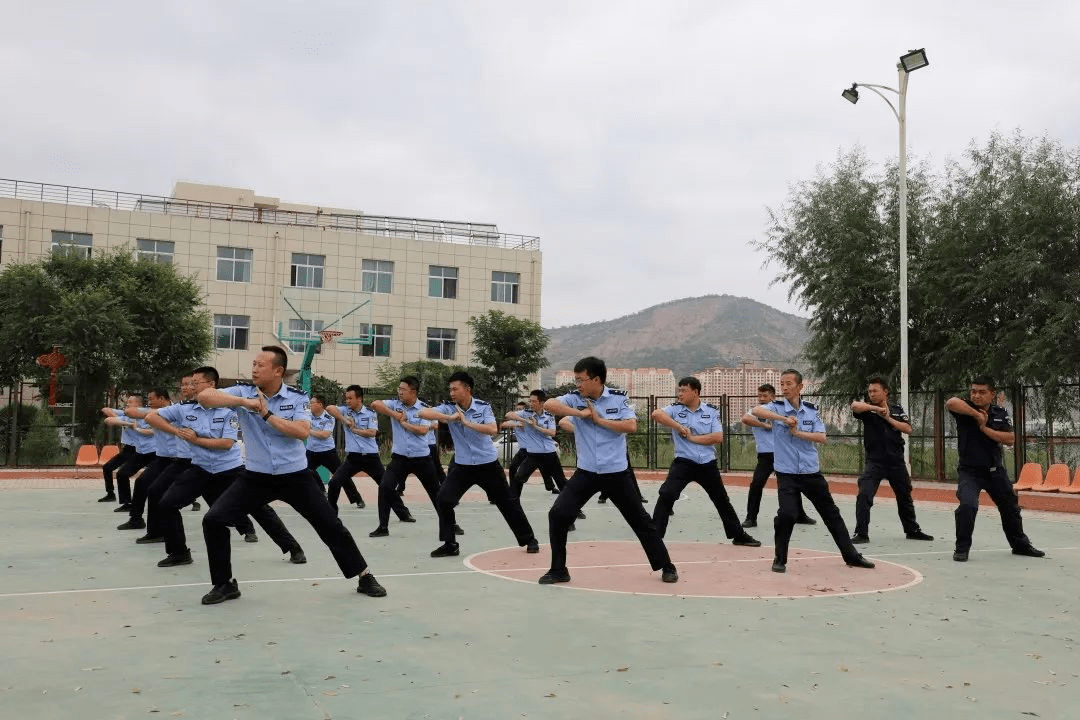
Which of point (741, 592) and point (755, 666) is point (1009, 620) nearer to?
point (741, 592)

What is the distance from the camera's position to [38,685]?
15.9ft

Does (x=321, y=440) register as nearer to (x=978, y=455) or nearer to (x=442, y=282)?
(x=978, y=455)

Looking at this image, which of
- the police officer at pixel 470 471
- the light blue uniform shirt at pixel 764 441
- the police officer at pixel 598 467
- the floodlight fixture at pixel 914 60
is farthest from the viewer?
the floodlight fixture at pixel 914 60

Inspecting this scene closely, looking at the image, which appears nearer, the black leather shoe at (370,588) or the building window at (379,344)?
the black leather shoe at (370,588)

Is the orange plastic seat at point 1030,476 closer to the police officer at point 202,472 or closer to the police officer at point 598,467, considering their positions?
the police officer at point 598,467

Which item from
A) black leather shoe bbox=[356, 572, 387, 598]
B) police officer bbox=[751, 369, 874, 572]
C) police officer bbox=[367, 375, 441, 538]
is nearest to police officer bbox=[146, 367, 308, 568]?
black leather shoe bbox=[356, 572, 387, 598]

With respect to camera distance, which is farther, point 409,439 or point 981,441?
point 409,439

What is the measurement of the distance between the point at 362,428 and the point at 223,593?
237 inches

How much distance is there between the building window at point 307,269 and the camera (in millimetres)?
44844

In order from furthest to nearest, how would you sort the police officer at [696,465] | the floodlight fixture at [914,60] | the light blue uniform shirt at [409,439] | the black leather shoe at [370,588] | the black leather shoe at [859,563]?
the floodlight fixture at [914,60], the light blue uniform shirt at [409,439], the police officer at [696,465], the black leather shoe at [859,563], the black leather shoe at [370,588]

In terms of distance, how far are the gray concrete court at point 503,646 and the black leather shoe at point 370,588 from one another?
0.40ft

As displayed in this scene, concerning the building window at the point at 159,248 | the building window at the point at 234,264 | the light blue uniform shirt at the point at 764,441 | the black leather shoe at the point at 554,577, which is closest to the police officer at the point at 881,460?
the light blue uniform shirt at the point at 764,441

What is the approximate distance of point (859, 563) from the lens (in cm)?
916

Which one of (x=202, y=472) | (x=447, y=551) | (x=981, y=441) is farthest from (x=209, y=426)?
(x=981, y=441)
